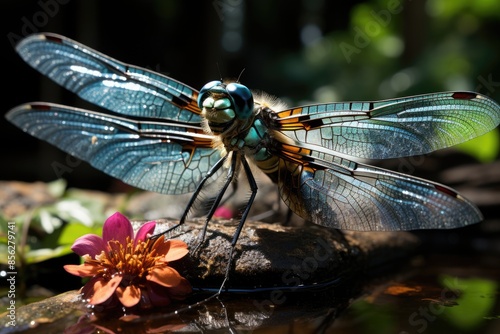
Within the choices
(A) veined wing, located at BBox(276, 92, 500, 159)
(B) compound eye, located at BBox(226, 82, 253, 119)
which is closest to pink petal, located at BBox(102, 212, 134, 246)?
(B) compound eye, located at BBox(226, 82, 253, 119)

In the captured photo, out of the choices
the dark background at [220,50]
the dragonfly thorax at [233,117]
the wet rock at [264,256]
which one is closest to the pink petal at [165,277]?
the wet rock at [264,256]

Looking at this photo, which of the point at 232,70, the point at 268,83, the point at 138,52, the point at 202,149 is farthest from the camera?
the point at 232,70

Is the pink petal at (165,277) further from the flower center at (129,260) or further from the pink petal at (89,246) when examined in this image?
the pink petal at (89,246)

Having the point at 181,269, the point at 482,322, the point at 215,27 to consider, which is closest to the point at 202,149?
the point at 181,269

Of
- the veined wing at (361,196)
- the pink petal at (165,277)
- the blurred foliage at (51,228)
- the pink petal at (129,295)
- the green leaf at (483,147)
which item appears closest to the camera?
the pink petal at (129,295)

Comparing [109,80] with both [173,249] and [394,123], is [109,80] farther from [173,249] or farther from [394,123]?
[394,123]

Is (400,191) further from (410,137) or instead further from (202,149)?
(202,149)
